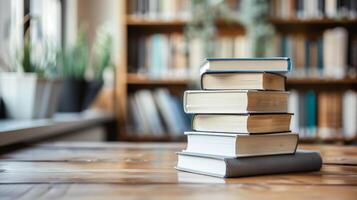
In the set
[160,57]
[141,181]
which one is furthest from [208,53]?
[141,181]

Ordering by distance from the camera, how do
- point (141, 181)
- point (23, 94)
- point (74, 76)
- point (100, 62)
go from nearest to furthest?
1. point (141, 181)
2. point (23, 94)
3. point (74, 76)
4. point (100, 62)

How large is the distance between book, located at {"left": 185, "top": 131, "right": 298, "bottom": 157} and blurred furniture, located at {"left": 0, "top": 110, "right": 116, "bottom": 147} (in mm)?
535

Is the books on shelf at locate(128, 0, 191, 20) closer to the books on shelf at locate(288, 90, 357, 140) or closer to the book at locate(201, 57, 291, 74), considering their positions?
the books on shelf at locate(288, 90, 357, 140)

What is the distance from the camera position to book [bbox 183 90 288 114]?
0.88 m

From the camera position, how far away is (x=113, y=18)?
3314 mm

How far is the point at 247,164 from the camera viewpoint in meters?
0.87

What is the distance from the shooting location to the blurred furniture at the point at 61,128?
4.45 ft

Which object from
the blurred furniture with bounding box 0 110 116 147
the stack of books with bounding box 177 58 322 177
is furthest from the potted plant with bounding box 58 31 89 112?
the stack of books with bounding box 177 58 322 177

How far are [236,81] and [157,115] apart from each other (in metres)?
2.14

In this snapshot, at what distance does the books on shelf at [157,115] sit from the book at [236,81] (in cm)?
210

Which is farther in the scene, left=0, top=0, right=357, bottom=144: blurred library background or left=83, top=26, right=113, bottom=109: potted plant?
left=0, top=0, right=357, bottom=144: blurred library background

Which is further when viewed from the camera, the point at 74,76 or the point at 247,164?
the point at 74,76

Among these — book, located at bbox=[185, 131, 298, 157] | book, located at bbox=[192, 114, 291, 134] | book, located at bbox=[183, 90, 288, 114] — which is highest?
book, located at bbox=[183, 90, 288, 114]

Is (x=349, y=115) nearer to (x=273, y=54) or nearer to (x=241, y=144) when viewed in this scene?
(x=273, y=54)
